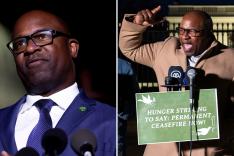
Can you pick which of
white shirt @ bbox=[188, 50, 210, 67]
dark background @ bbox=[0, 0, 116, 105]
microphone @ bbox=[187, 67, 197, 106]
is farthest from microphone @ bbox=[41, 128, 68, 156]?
white shirt @ bbox=[188, 50, 210, 67]

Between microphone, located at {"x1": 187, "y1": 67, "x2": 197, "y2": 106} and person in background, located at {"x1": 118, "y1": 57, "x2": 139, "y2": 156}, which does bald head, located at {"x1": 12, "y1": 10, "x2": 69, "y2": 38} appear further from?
microphone, located at {"x1": 187, "y1": 67, "x2": 197, "y2": 106}

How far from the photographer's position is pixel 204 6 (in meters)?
6.53

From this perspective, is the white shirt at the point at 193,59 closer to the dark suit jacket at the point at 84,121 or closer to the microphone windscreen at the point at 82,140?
the dark suit jacket at the point at 84,121

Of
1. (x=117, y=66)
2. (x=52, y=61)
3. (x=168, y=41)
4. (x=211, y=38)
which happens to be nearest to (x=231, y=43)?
(x=211, y=38)

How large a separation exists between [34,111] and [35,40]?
0.66 metres

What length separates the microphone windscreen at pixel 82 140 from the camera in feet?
18.8

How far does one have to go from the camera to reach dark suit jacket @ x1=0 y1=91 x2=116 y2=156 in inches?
248

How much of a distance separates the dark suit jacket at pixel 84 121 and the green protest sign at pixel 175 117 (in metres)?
0.29

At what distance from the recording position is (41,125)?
6.29 m

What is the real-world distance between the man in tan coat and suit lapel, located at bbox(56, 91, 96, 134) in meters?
0.58

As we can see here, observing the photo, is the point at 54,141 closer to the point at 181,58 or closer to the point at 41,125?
the point at 41,125

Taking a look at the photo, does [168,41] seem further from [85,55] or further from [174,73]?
[85,55]

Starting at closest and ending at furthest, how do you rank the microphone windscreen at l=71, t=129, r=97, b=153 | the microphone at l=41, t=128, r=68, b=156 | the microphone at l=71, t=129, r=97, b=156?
the microphone at l=71, t=129, r=97, b=156 → the microphone windscreen at l=71, t=129, r=97, b=153 → the microphone at l=41, t=128, r=68, b=156

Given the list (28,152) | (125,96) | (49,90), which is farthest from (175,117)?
(28,152)
